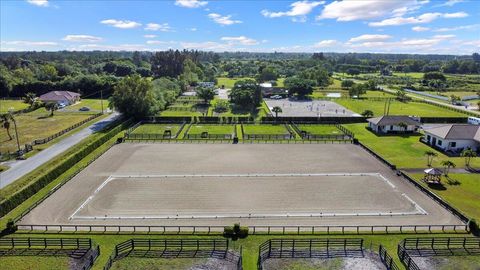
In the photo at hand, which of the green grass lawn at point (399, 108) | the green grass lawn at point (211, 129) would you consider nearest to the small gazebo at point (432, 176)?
the green grass lawn at point (211, 129)

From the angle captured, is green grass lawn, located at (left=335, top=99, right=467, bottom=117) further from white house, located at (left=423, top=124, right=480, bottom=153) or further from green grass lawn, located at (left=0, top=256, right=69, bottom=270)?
green grass lawn, located at (left=0, top=256, right=69, bottom=270)

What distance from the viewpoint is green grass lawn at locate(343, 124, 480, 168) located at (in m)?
39.9

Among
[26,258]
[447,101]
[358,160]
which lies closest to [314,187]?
[358,160]

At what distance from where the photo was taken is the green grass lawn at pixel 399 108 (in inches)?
2896

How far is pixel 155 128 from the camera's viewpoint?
57.3 metres

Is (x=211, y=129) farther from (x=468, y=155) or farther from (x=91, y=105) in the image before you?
(x=91, y=105)

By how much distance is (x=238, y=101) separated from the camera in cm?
7381

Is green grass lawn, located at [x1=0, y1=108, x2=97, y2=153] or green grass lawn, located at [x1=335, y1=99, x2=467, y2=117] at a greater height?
green grass lawn, located at [x1=335, y1=99, x2=467, y2=117]

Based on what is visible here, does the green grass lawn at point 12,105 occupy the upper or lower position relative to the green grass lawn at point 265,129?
upper

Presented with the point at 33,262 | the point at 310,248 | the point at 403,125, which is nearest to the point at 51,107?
the point at 33,262

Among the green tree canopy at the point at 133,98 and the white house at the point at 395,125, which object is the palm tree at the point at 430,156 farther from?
the green tree canopy at the point at 133,98

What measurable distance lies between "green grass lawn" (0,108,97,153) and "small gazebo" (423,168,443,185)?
49260mm

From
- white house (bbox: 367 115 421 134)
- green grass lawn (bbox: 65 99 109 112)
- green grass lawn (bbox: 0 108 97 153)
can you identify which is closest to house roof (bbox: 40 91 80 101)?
green grass lawn (bbox: 65 99 109 112)

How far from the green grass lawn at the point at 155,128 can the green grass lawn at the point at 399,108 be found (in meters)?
42.5
